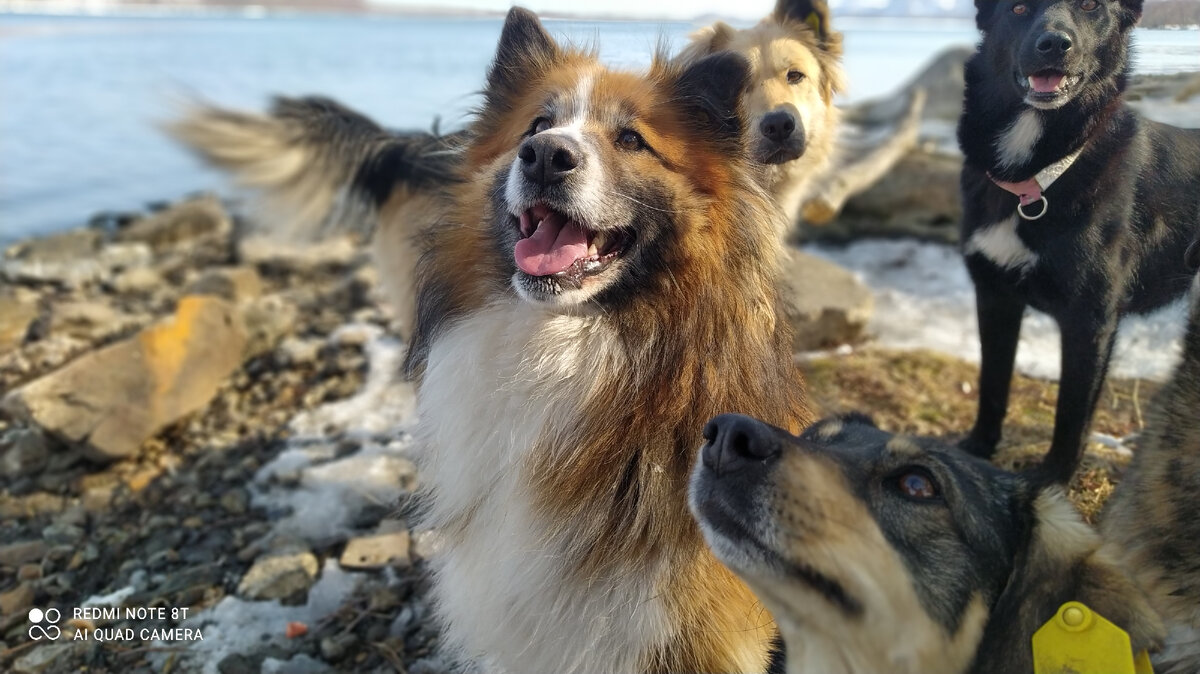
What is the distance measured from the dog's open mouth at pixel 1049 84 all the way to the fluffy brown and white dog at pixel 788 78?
1.47 meters

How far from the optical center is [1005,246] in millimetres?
2855

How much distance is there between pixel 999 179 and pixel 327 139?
3.72 m

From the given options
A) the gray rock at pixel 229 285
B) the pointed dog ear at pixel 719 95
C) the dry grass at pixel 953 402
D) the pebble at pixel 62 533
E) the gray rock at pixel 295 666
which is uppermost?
the pointed dog ear at pixel 719 95

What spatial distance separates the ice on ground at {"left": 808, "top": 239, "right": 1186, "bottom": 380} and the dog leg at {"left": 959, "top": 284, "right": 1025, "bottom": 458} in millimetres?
258

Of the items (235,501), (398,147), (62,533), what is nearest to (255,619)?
(235,501)

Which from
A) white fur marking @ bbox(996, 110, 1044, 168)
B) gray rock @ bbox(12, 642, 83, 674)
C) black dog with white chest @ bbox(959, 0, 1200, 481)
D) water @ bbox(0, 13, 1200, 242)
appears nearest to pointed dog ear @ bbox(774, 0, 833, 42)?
water @ bbox(0, 13, 1200, 242)

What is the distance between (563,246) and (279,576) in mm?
2263

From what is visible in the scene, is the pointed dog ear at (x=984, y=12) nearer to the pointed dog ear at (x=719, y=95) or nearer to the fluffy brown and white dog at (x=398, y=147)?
the pointed dog ear at (x=719, y=95)

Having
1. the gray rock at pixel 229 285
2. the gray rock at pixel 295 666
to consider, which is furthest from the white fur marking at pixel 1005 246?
the gray rock at pixel 229 285

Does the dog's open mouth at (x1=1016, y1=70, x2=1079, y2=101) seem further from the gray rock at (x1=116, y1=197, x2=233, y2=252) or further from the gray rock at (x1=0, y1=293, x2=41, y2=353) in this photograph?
the gray rock at (x1=116, y1=197, x2=233, y2=252)

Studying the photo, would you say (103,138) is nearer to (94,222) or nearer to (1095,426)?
(94,222)

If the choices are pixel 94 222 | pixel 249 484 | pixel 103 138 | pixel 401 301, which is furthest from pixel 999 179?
pixel 103 138

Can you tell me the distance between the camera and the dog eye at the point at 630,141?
9.15 feet

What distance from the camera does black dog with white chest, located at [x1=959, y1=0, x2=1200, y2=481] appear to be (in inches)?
96.5
